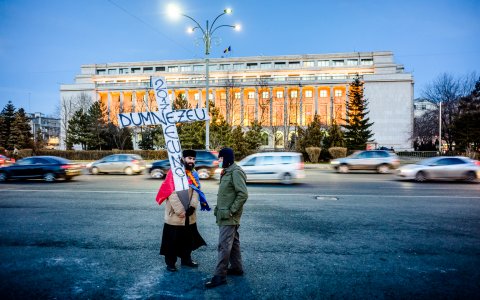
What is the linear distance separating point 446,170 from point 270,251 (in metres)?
14.2

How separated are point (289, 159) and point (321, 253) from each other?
10.1 m

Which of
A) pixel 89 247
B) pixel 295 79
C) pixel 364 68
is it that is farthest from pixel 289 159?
pixel 364 68

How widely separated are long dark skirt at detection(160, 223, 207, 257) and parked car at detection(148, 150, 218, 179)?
12325 millimetres

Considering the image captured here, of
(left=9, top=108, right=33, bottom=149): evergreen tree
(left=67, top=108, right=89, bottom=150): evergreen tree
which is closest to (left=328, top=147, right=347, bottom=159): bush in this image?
(left=67, top=108, right=89, bottom=150): evergreen tree

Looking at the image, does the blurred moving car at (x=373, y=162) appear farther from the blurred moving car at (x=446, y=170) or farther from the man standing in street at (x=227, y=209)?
the man standing in street at (x=227, y=209)

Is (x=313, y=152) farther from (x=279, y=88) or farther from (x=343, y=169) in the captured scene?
(x=279, y=88)

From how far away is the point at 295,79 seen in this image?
70.6 meters

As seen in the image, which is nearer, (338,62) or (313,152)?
(313,152)

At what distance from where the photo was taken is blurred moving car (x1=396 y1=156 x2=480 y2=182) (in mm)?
15273

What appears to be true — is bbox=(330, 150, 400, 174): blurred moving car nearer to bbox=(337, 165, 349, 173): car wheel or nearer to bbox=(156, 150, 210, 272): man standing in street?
bbox=(337, 165, 349, 173): car wheel

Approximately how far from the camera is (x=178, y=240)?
4566 mm

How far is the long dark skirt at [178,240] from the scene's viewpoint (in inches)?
177

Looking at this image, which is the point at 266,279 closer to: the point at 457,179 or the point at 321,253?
the point at 321,253

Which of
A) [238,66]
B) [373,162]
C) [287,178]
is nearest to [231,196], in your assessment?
[287,178]
